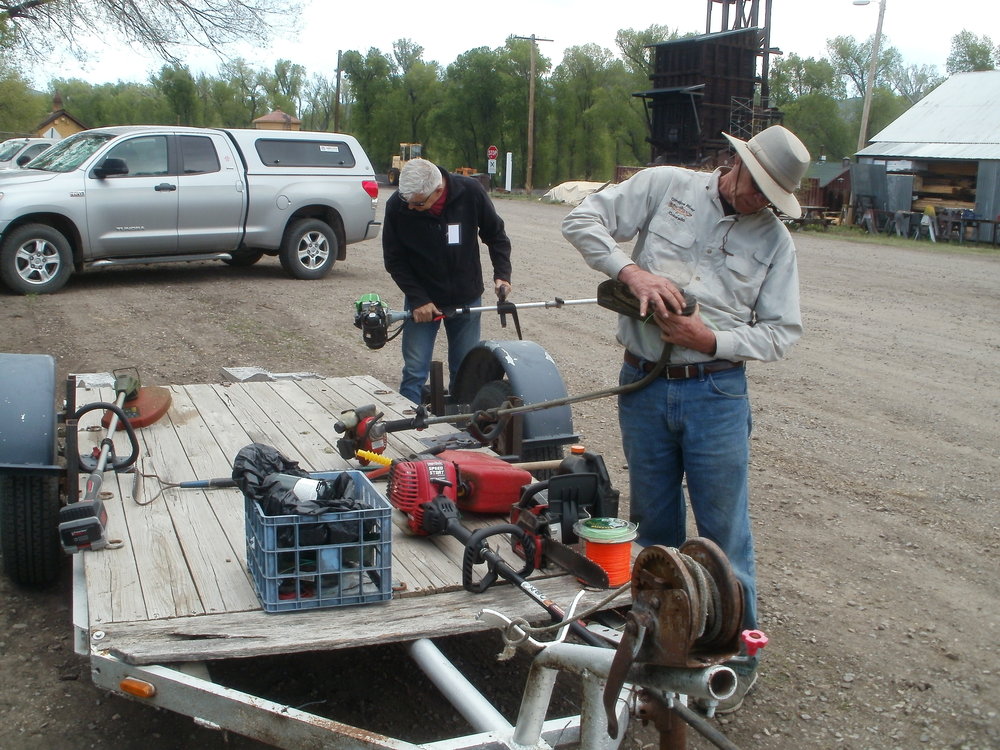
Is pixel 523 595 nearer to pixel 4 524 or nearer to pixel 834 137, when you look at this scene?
pixel 4 524

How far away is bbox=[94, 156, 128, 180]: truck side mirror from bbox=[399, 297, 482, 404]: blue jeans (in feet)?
23.2

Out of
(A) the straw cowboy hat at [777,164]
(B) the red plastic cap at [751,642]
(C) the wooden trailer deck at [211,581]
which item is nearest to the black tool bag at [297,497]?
(C) the wooden trailer deck at [211,581]

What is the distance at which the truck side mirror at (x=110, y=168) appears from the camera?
458 inches

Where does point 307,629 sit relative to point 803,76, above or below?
below

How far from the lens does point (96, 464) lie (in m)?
4.23

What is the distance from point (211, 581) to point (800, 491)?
373 centimetres

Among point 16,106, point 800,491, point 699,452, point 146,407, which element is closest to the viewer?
point 699,452

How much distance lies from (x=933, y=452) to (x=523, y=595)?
4413mm

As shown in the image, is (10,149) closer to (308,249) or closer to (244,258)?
(244,258)

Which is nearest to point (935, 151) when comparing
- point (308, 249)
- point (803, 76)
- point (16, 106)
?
point (308, 249)

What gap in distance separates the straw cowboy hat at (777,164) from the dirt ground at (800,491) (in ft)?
6.13

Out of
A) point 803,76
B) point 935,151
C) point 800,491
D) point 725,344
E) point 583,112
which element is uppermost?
point 803,76

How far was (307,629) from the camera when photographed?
122 inches

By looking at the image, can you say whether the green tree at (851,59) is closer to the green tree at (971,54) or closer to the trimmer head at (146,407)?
the green tree at (971,54)
